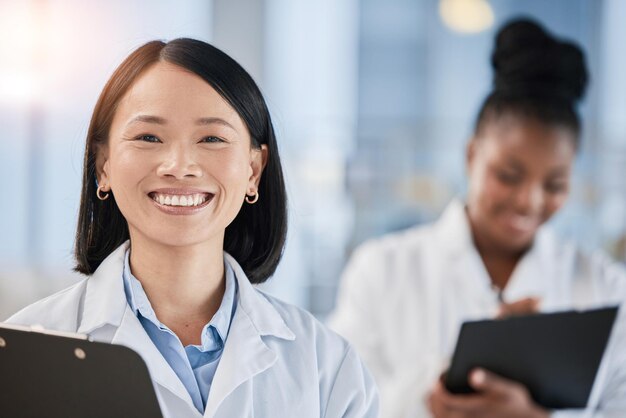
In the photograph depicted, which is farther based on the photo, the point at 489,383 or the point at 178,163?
the point at 489,383

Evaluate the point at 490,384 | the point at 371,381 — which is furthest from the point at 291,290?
the point at 371,381

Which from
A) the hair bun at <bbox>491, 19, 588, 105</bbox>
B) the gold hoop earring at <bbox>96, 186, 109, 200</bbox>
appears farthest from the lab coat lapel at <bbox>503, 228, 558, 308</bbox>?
the gold hoop earring at <bbox>96, 186, 109, 200</bbox>

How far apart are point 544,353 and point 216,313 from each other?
0.96 meters

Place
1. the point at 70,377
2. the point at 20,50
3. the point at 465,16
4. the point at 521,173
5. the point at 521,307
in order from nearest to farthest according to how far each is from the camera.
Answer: the point at 70,377, the point at 521,307, the point at 521,173, the point at 20,50, the point at 465,16

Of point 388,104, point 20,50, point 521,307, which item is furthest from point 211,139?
point 388,104

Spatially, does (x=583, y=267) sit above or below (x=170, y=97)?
below

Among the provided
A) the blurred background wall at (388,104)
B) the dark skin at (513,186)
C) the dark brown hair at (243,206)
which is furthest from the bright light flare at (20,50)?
the dark brown hair at (243,206)

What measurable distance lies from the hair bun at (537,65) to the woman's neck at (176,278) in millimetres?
1324

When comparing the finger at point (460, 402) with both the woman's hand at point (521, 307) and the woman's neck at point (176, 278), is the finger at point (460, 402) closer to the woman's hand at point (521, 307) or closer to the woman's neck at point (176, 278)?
the woman's hand at point (521, 307)

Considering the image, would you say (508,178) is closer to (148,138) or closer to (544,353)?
(544,353)

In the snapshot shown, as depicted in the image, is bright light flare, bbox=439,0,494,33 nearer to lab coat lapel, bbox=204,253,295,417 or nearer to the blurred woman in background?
the blurred woman in background

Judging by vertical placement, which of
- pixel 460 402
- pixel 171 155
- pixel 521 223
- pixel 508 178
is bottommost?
pixel 460 402

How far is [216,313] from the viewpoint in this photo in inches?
37.9

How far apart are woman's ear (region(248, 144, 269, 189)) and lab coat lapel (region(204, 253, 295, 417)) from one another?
0.10 metres
